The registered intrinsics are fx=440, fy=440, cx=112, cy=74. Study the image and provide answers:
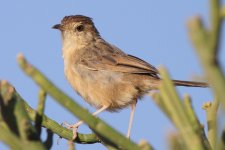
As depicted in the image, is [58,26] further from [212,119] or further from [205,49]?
[205,49]

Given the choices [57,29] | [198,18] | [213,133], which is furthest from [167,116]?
[57,29]

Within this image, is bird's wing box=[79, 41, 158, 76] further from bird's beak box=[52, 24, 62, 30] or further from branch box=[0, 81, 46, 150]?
branch box=[0, 81, 46, 150]

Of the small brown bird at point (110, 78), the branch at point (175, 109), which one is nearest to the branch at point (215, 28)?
the branch at point (175, 109)

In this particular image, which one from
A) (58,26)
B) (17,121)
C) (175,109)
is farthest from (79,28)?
(175,109)

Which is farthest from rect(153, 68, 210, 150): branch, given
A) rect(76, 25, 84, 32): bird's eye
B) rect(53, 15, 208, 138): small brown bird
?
rect(76, 25, 84, 32): bird's eye

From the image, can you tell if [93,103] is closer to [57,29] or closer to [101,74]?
[101,74]
